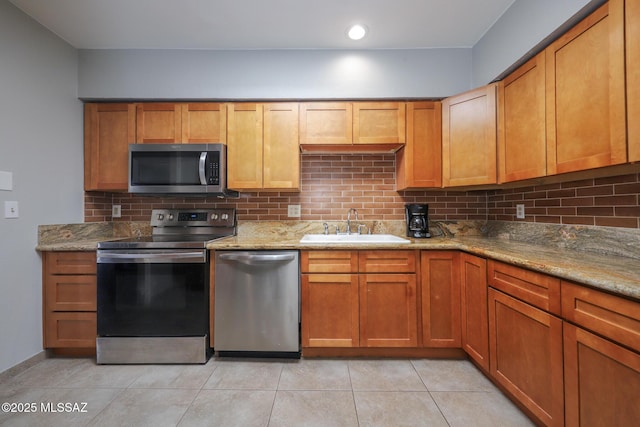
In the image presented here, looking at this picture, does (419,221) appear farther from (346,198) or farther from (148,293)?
(148,293)

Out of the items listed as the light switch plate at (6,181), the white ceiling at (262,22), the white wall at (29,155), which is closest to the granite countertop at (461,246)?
the white wall at (29,155)

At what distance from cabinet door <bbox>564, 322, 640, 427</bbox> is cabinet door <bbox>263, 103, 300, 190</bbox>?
6.27 ft

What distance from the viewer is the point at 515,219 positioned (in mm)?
2232

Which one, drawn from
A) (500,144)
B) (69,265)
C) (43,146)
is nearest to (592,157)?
(500,144)

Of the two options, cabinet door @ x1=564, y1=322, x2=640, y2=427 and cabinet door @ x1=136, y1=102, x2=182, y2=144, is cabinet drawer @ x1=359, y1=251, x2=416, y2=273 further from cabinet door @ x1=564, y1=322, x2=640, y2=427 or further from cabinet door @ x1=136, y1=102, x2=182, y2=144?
cabinet door @ x1=136, y1=102, x2=182, y2=144

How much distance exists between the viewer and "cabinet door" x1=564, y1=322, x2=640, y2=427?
0.93 metres

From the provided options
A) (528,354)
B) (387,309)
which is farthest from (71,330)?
(528,354)

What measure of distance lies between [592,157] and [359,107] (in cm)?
152

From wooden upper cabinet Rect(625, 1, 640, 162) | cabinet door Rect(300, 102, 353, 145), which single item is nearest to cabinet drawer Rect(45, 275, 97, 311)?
cabinet door Rect(300, 102, 353, 145)

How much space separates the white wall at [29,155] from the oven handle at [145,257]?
1.64 ft

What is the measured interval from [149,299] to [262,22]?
2.19 metres

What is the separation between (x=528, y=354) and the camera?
4.50 ft

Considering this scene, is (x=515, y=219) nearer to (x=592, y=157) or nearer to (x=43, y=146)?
(x=592, y=157)

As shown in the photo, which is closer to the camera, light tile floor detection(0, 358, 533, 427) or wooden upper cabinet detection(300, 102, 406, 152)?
light tile floor detection(0, 358, 533, 427)
